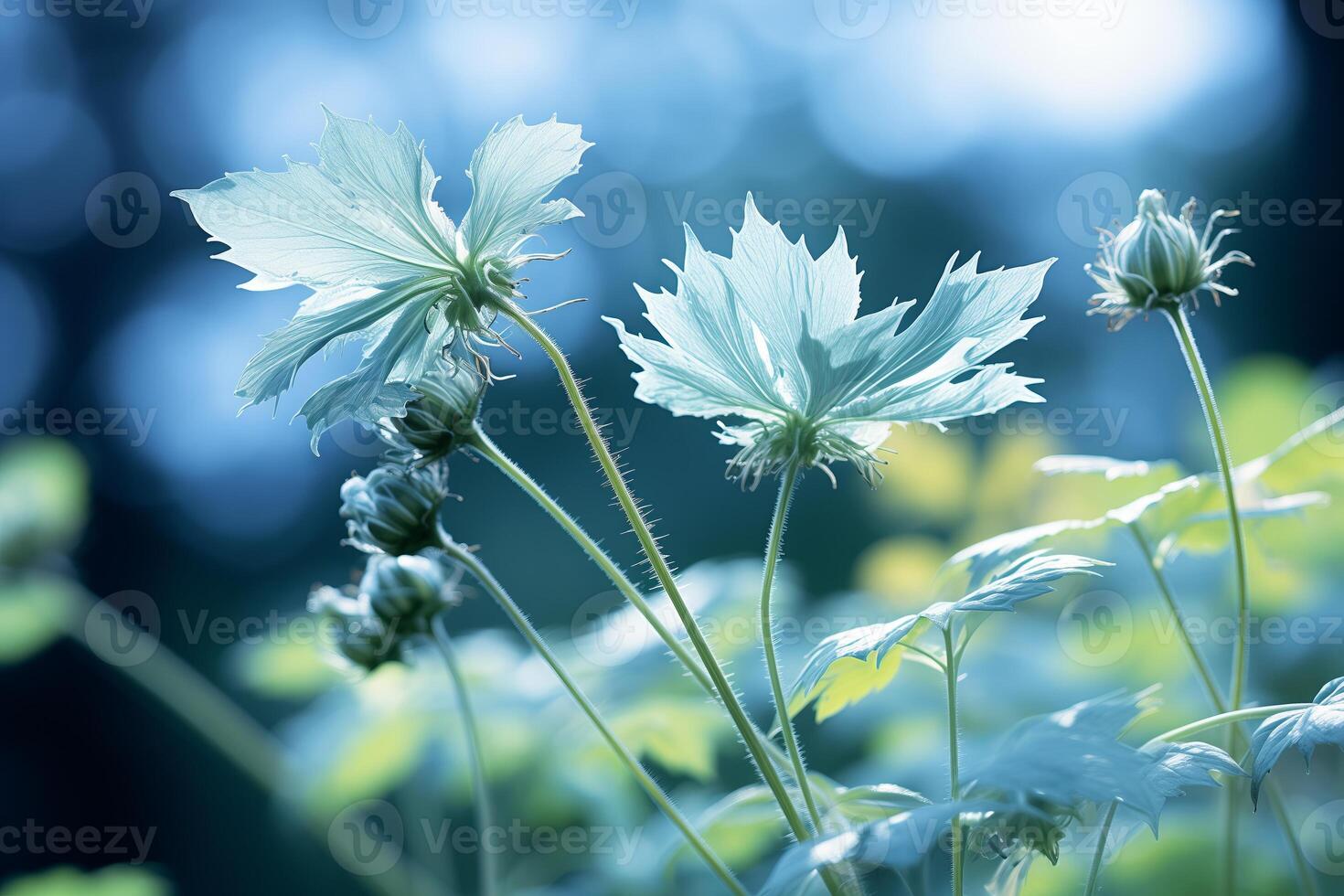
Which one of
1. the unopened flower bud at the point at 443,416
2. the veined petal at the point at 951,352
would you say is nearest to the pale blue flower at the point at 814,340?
the veined petal at the point at 951,352

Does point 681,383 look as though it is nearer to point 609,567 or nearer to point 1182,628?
point 609,567

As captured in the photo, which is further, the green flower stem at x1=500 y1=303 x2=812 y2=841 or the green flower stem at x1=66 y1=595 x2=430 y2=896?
the green flower stem at x1=66 y1=595 x2=430 y2=896

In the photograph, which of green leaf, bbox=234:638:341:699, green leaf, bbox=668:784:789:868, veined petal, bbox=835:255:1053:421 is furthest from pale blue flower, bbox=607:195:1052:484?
green leaf, bbox=234:638:341:699

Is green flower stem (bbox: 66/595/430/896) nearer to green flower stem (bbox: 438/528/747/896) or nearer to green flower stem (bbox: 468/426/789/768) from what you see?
green flower stem (bbox: 438/528/747/896)

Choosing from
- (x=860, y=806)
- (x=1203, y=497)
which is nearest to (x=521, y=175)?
(x=860, y=806)

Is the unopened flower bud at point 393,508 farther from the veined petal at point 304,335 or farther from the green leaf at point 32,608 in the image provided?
the green leaf at point 32,608

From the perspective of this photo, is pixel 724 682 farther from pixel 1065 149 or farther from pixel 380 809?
pixel 1065 149
